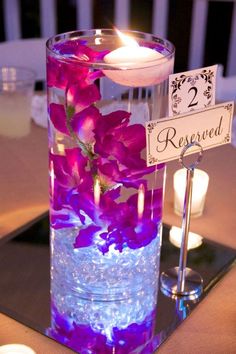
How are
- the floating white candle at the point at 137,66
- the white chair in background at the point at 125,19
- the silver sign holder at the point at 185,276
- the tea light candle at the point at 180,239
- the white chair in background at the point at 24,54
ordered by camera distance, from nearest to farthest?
the floating white candle at the point at 137,66 → the silver sign holder at the point at 185,276 → the tea light candle at the point at 180,239 → the white chair in background at the point at 24,54 → the white chair in background at the point at 125,19

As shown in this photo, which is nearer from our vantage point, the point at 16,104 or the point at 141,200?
the point at 141,200

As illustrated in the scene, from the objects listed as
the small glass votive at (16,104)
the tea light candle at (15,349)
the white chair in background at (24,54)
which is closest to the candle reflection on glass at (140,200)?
the tea light candle at (15,349)

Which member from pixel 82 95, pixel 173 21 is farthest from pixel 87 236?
pixel 173 21

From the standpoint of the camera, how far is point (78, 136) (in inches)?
28.9

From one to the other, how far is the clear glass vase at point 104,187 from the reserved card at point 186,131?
0.05 feet

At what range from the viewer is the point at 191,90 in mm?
775

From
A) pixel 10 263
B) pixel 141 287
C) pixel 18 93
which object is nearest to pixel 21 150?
pixel 18 93

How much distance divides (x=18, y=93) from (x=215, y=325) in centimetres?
70

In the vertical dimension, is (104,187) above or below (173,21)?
above

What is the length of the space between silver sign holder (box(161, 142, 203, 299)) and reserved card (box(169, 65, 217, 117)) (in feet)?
0.28

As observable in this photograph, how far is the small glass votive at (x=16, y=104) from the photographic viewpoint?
1.28 metres

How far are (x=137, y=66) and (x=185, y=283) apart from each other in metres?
0.35

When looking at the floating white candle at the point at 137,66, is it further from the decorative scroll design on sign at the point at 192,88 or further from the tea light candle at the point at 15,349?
the tea light candle at the point at 15,349

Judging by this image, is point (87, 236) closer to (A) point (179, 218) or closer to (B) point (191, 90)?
(B) point (191, 90)
